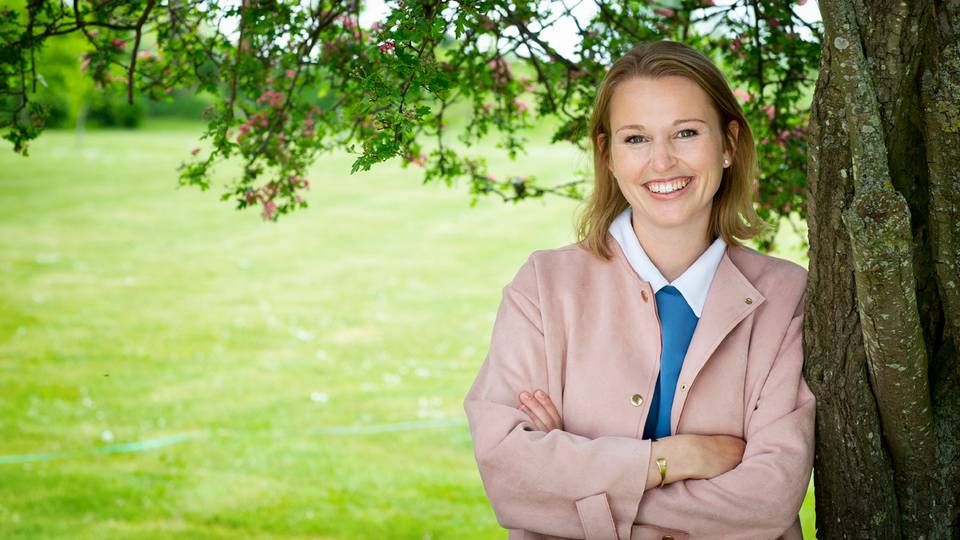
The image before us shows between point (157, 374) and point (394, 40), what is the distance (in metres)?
8.41

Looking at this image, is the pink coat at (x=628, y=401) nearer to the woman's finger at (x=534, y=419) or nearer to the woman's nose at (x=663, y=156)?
the woman's finger at (x=534, y=419)

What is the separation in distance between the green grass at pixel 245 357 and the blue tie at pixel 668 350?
4.46ft

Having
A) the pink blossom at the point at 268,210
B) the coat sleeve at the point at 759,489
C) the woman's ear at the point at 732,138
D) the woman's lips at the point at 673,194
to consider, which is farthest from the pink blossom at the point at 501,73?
the coat sleeve at the point at 759,489

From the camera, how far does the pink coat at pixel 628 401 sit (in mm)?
2465

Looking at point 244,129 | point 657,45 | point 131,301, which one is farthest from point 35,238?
point 657,45

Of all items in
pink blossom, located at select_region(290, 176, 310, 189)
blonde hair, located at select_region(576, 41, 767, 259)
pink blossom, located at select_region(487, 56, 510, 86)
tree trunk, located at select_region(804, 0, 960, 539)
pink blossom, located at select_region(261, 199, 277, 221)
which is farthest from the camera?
pink blossom, located at select_region(487, 56, 510, 86)

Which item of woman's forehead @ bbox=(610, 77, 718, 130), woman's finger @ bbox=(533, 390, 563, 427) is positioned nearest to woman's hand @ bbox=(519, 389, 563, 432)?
woman's finger @ bbox=(533, 390, 563, 427)

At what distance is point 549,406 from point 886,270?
84 cm

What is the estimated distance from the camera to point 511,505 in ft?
8.39

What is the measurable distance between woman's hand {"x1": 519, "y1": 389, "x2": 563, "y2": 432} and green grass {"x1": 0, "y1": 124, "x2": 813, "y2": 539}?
1.52m

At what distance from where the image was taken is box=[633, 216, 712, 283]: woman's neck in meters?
2.78

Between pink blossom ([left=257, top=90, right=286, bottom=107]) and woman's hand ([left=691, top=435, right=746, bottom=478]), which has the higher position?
pink blossom ([left=257, top=90, right=286, bottom=107])

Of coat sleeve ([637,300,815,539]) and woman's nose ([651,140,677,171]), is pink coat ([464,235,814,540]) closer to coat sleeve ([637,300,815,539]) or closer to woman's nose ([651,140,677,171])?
coat sleeve ([637,300,815,539])

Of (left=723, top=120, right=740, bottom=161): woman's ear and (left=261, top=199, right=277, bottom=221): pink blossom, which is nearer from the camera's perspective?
(left=723, top=120, right=740, bottom=161): woman's ear
